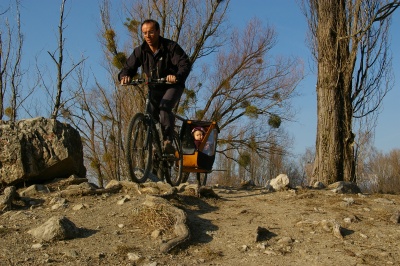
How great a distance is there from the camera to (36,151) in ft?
21.2

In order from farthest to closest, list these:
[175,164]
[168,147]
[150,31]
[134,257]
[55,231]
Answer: [175,164] → [168,147] → [150,31] → [55,231] → [134,257]

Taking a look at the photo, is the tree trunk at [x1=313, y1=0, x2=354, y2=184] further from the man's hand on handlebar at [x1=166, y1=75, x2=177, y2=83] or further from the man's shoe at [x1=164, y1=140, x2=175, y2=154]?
the man's hand on handlebar at [x1=166, y1=75, x2=177, y2=83]

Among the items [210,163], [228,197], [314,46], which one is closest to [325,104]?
[314,46]

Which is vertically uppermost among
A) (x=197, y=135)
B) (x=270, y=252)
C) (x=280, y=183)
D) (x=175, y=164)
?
(x=197, y=135)

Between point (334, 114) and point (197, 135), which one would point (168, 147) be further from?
point (334, 114)

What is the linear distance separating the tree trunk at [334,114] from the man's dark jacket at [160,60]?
4.62m

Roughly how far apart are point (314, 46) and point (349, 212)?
5.88 meters

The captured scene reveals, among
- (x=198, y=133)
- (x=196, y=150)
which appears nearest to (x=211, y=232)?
(x=196, y=150)

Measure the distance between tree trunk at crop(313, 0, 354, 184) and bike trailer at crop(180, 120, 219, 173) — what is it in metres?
3.38

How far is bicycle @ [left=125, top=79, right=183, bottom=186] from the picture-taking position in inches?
214

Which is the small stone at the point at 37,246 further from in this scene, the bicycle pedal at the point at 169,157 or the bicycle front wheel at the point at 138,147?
the bicycle pedal at the point at 169,157

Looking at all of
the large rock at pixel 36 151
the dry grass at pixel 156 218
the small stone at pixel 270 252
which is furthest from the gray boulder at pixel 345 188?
the large rock at pixel 36 151

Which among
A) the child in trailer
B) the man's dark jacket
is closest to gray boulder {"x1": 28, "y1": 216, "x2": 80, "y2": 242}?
the man's dark jacket

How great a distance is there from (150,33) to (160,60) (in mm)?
356
